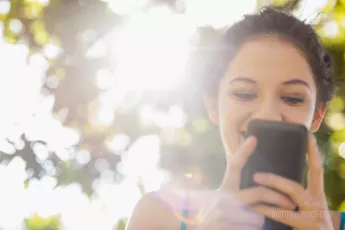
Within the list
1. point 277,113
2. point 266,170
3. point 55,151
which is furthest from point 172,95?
point 266,170

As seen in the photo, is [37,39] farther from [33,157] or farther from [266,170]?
[266,170]

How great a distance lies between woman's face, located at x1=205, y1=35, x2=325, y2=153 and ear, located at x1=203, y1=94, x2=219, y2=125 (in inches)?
1.9

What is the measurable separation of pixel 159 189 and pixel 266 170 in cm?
38

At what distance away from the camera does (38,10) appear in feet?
7.16

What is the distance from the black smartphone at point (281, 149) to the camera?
763mm

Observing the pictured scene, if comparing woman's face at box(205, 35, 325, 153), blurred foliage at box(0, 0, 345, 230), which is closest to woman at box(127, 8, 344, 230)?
woman's face at box(205, 35, 325, 153)

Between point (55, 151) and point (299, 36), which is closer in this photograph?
point (299, 36)

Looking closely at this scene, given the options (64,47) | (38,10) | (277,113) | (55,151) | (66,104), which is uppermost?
(38,10)

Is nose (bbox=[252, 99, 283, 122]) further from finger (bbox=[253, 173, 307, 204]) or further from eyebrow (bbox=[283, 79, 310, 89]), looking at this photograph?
finger (bbox=[253, 173, 307, 204])

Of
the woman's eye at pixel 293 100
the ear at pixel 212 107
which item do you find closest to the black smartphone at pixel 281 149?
the woman's eye at pixel 293 100

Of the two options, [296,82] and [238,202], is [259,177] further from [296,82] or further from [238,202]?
[296,82]

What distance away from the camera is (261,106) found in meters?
0.89

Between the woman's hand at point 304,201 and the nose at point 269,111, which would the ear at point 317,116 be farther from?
the woman's hand at point 304,201

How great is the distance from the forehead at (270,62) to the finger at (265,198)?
0.27 m
